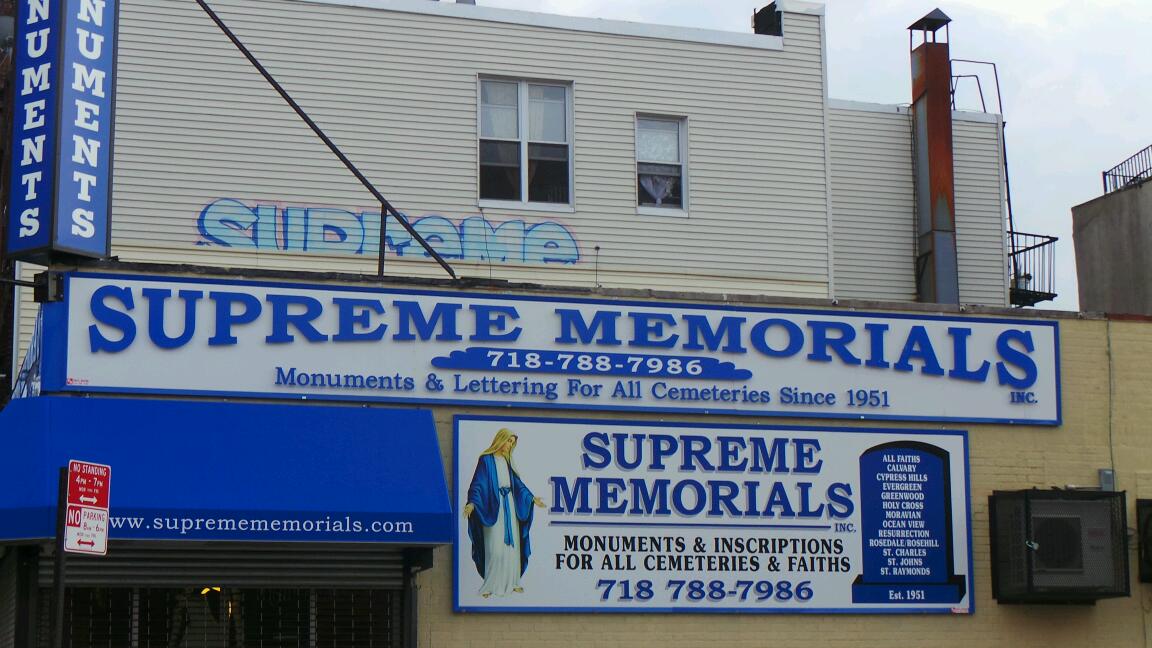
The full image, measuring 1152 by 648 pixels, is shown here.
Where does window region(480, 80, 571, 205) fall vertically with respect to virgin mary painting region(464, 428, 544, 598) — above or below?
above

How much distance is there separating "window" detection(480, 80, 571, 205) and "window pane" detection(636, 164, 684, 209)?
1112 mm

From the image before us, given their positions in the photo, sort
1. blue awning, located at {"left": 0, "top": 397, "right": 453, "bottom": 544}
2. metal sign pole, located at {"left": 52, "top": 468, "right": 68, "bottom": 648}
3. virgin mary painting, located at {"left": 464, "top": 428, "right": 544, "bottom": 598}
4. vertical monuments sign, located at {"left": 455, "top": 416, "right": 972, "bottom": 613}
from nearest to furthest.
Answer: metal sign pole, located at {"left": 52, "top": 468, "right": 68, "bottom": 648} → blue awning, located at {"left": 0, "top": 397, "right": 453, "bottom": 544} → virgin mary painting, located at {"left": 464, "top": 428, "right": 544, "bottom": 598} → vertical monuments sign, located at {"left": 455, "top": 416, "right": 972, "bottom": 613}

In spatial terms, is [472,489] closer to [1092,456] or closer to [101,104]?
[101,104]

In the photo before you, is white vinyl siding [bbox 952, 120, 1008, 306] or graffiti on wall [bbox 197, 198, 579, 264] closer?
graffiti on wall [bbox 197, 198, 579, 264]

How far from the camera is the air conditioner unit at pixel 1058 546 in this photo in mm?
16219

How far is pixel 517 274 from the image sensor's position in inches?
858

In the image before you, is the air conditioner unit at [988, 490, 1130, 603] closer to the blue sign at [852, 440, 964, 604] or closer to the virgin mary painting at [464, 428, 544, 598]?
the blue sign at [852, 440, 964, 604]

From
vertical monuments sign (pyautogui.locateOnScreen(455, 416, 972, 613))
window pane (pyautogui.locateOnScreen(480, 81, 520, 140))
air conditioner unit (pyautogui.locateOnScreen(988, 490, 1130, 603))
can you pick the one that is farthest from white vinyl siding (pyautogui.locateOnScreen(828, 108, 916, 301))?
air conditioner unit (pyautogui.locateOnScreen(988, 490, 1130, 603))

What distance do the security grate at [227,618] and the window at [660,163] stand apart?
9.39 meters

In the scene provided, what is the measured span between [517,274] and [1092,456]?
→ 799 cm

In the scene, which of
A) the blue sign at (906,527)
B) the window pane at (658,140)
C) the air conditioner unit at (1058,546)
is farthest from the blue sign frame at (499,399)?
the window pane at (658,140)

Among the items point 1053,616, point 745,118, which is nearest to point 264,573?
point 1053,616

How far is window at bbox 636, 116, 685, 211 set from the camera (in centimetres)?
2288

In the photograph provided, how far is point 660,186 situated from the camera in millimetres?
22953
